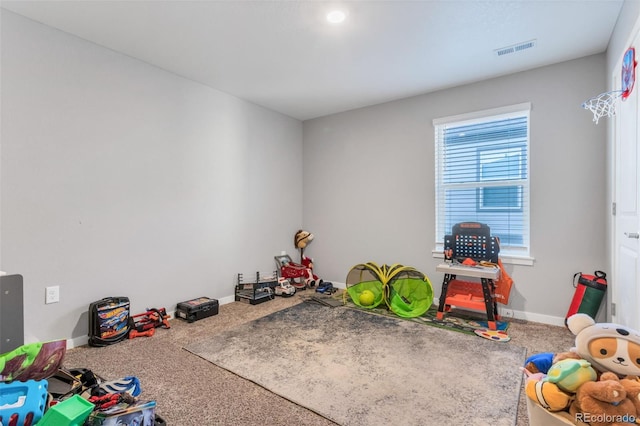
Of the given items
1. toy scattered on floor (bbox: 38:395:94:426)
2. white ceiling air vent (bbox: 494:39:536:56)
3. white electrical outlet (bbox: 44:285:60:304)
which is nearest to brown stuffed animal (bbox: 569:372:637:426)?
toy scattered on floor (bbox: 38:395:94:426)

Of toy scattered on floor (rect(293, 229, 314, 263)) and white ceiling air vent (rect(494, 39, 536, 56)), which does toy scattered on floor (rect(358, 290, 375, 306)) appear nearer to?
toy scattered on floor (rect(293, 229, 314, 263))

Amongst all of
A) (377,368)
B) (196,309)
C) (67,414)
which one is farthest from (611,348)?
(196,309)

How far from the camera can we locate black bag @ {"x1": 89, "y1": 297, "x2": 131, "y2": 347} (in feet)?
8.19

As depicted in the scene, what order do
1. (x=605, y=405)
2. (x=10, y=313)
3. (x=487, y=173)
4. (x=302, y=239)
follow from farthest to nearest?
(x=302, y=239) → (x=487, y=173) → (x=10, y=313) → (x=605, y=405)

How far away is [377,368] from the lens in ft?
7.08

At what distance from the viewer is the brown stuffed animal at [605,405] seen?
101cm

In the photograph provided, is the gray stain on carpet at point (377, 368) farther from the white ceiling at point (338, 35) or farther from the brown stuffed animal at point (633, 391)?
the white ceiling at point (338, 35)

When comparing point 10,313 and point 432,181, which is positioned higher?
point 432,181

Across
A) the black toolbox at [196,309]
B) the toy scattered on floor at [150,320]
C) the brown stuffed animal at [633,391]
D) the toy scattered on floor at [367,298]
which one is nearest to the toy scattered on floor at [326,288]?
the toy scattered on floor at [367,298]

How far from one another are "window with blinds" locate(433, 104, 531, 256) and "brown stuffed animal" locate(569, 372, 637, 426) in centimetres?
239

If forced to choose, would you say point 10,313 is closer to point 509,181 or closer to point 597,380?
point 597,380

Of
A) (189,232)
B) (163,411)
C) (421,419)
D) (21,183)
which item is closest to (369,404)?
(421,419)

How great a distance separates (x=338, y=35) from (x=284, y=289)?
2.91 m

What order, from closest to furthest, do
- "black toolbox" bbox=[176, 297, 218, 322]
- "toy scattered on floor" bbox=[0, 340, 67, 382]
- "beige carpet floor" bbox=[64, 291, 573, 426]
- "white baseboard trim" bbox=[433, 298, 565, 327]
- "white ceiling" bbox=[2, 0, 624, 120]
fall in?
1. "toy scattered on floor" bbox=[0, 340, 67, 382]
2. "beige carpet floor" bbox=[64, 291, 573, 426]
3. "white ceiling" bbox=[2, 0, 624, 120]
4. "white baseboard trim" bbox=[433, 298, 565, 327]
5. "black toolbox" bbox=[176, 297, 218, 322]
